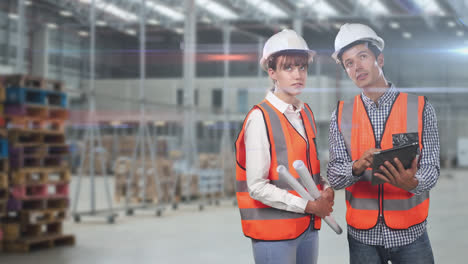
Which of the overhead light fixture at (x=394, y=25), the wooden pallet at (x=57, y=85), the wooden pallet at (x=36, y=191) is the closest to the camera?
the overhead light fixture at (x=394, y=25)

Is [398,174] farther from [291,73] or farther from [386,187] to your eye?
[291,73]

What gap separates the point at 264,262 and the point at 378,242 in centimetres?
44

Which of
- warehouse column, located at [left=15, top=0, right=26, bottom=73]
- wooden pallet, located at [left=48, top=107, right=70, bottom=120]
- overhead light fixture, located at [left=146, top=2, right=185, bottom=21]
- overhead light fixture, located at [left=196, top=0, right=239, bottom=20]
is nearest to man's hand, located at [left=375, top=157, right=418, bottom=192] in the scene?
overhead light fixture, located at [left=196, top=0, right=239, bottom=20]

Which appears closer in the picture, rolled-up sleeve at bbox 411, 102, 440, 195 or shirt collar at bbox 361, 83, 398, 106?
rolled-up sleeve at bbox 411, 102, 440, 195

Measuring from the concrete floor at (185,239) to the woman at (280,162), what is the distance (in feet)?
2.42

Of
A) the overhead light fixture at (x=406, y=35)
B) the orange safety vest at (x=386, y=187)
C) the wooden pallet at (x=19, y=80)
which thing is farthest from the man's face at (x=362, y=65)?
the wooden pallet at (x=19, y=80)

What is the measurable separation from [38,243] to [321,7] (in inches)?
209

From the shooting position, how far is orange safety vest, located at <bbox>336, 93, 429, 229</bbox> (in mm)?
2055

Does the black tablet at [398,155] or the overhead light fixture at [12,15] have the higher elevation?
the overhead light fixture at [12,15]

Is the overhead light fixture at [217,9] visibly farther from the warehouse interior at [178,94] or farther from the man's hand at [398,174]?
the man's hand at [398,174]

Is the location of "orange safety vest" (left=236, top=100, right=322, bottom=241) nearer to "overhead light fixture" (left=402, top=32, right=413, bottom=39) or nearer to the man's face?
the man's face

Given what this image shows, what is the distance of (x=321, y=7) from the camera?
2838 millimetres

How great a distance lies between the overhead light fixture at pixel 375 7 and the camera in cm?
257

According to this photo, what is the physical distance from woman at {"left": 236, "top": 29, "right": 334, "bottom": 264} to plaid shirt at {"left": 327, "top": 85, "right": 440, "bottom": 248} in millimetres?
73
